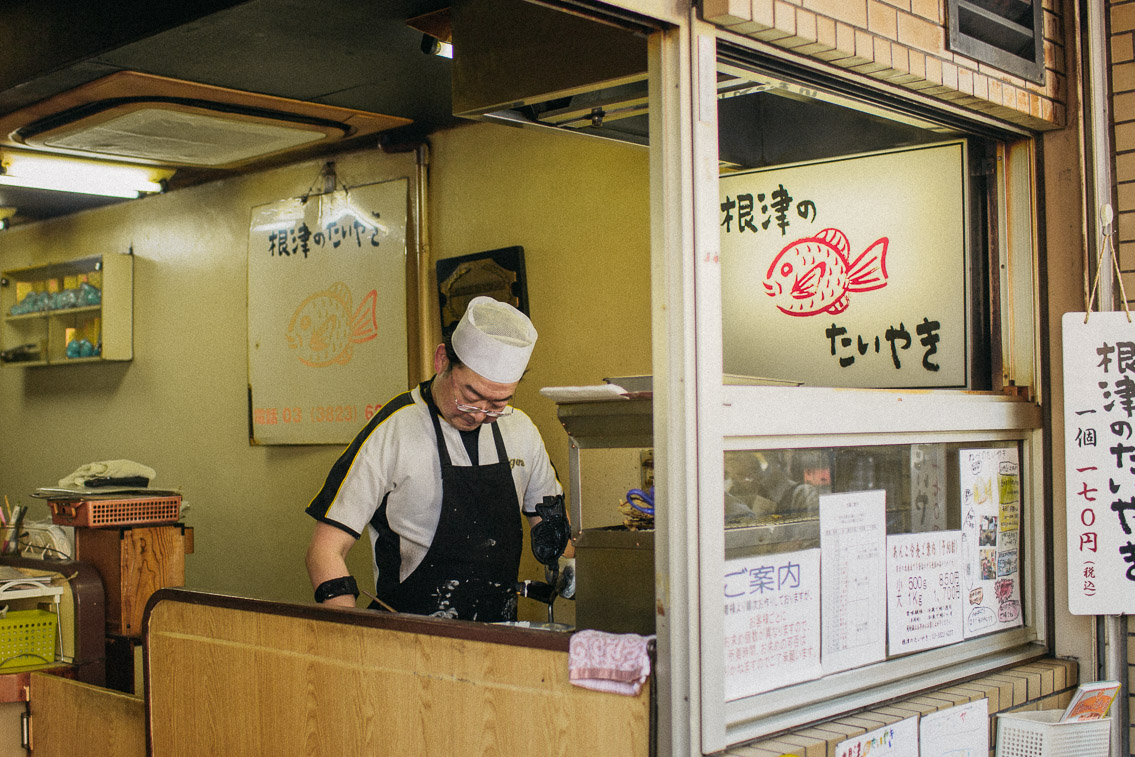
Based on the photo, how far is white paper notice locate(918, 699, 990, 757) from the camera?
258 centimetres

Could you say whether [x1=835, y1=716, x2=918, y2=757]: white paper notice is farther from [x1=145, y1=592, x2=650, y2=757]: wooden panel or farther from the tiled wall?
[x1=145, y1=592, x2=650, y2=757]: wooden panel

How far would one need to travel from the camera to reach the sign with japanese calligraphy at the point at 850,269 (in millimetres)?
3168

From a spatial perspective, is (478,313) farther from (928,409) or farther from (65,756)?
(65,756)

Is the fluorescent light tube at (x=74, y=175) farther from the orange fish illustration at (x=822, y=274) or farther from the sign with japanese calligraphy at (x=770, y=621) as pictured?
the sign with japanese calligraphy at (x=770, y=621)

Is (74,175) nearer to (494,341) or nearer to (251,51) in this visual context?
(251,51)

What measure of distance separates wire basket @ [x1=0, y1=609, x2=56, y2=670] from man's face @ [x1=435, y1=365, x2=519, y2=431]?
6.36 feet

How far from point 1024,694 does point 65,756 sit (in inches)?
126

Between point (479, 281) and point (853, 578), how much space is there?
2626 millimetres

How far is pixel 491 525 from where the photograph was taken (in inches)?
136

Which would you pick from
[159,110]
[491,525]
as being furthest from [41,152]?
[491,525]

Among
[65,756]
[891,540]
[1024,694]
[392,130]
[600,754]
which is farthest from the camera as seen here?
[392,130]

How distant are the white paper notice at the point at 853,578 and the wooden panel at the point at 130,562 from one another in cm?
286

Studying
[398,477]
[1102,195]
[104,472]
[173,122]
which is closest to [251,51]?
[173,122]

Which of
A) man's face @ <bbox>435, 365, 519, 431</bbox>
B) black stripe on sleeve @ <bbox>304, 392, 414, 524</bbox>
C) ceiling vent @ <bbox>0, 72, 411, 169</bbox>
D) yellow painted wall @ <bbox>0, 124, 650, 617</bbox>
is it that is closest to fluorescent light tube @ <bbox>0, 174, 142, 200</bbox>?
yellow painted wall @ <bbox>0, 124, 650, 617</bbox>
